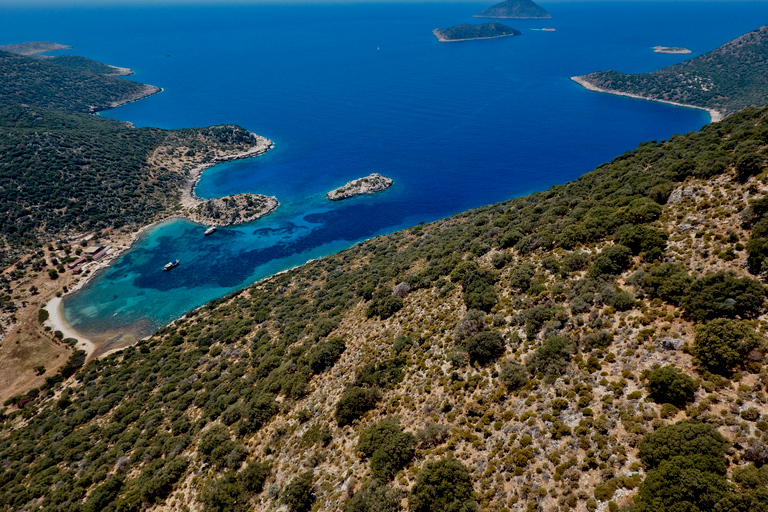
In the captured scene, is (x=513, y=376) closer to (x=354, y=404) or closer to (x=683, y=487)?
(x=683, y=487)

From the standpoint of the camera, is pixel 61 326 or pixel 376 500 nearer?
pixel 376 500

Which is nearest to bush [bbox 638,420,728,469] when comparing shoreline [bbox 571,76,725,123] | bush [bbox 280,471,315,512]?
bush [bbox 280,471,315,512]

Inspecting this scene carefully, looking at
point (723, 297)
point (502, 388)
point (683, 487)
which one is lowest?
point (502, 388)

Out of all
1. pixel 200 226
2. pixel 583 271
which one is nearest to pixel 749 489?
pixel 583 271

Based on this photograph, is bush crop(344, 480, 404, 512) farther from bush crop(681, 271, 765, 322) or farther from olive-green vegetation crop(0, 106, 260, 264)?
olive-green vegetation crop(0, 106, 260, 264)

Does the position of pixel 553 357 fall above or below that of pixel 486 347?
above

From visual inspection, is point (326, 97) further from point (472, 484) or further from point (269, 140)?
point (472, 484)

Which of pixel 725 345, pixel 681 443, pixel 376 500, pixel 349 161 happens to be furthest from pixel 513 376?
pixel 349 161

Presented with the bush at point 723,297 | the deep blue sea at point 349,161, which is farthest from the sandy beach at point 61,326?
the bush at point 723,297

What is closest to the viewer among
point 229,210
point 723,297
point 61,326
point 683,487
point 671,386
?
point 683,487

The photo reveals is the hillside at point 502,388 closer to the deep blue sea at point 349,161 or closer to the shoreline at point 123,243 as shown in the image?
the shoreline at point 123,243
